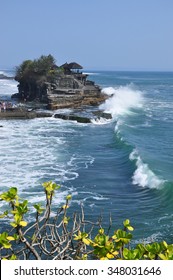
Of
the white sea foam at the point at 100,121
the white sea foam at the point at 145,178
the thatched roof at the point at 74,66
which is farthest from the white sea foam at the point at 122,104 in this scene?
the white sea foam at the point at 145,178

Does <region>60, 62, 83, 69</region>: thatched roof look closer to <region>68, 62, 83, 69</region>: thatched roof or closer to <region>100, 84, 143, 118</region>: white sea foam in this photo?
<region>68, 62, 83, 69</region>: thatched roof

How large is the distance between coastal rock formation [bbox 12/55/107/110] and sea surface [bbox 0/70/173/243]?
9.65 meters

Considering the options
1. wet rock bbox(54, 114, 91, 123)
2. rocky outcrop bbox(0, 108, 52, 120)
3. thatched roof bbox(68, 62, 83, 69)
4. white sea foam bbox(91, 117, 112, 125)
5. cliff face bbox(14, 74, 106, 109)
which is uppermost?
thatched roof bbox(68, 62, 83, 69)

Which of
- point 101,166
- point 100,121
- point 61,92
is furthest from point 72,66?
point 101,166

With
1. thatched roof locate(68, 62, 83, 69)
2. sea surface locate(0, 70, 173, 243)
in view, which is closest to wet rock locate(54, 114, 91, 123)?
sea surface locate(0, 70, 173, 243)

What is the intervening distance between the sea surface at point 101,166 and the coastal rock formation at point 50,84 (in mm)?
9653

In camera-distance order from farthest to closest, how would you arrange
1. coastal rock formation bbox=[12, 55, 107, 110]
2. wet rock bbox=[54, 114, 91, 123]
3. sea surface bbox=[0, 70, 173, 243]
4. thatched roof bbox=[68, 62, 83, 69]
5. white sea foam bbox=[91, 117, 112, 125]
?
thatched roof bbox=[68, 62, 83, 69]
coastal rock formation bbox=[12, 55, 107, 110]
white sea foam bbox=[91, 117, 112, 125]
wet rock bbox=[54, 114, 91, 123]
sea surface bbox=[0, 70, 173, 243]

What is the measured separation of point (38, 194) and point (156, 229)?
17.6 ft

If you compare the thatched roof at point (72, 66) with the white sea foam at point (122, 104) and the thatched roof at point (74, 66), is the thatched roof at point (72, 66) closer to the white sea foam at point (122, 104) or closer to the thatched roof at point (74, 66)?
the thatched roof at point (74, 66)

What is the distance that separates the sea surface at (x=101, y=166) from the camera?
15.5 meters

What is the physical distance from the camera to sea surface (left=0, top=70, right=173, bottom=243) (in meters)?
15.5

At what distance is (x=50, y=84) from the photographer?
1908 inches
